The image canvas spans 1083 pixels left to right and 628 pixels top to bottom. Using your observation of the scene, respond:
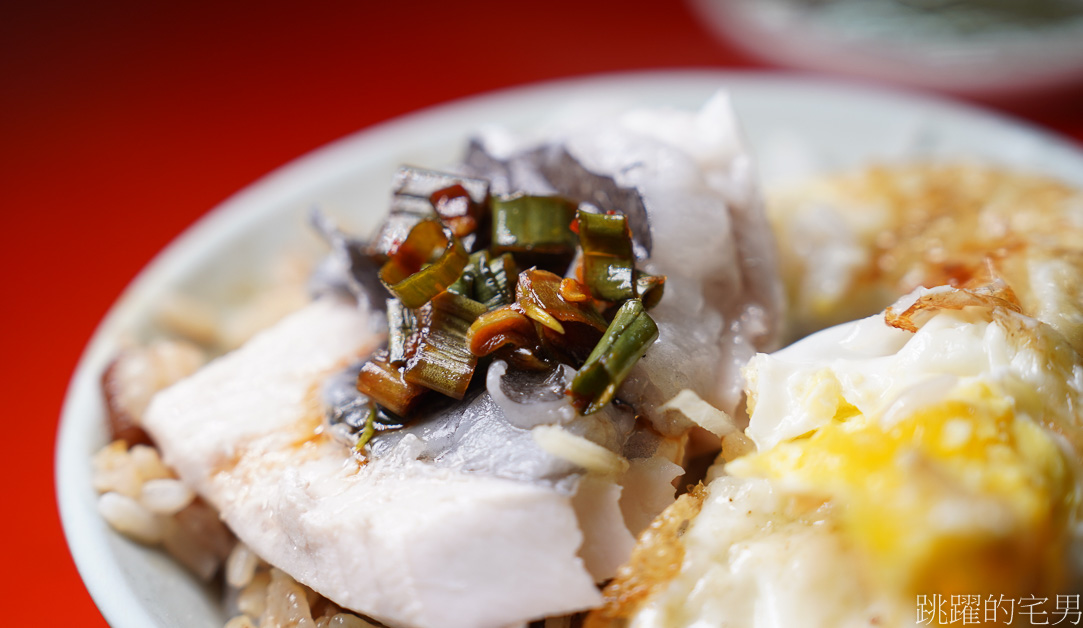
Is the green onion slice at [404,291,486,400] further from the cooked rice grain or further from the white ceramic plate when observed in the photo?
the white ceramic plate

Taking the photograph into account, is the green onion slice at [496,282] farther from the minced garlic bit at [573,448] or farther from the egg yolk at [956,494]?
the egg yolk at [956,494]

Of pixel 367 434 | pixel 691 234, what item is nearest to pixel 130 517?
pixel 367 434

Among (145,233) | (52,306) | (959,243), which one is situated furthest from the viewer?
(145,233)

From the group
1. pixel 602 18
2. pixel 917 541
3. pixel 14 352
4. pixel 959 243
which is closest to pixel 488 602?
pixel 917 541

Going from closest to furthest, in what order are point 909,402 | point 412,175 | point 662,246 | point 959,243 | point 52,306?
point 909,402, point 662,246, point 412,175, point 959,243, point 52,306

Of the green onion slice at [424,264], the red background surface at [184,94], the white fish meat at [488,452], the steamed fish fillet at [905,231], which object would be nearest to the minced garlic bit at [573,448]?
the white fish meat at [488,452]

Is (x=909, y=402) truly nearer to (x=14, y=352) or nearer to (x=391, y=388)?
(x=391, y=388)

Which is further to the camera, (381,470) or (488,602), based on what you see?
(381,470)
